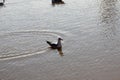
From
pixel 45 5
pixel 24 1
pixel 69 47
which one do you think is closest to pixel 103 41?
pixel 69 47

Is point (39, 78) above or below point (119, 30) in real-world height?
below

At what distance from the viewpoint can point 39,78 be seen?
51.6 feet

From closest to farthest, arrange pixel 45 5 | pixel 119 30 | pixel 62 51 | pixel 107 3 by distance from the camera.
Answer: pixel 62 51 < pixel 119 30 < pixel 107 3 < pixel 45 5

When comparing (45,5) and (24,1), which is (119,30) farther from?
(24,1)

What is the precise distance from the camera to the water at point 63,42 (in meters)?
16.3

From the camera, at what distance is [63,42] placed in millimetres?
20656

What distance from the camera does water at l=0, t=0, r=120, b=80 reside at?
1633cm

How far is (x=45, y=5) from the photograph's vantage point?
34188mm

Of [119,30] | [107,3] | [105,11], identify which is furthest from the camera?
[107,3]

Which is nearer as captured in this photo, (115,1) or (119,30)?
(119,30)

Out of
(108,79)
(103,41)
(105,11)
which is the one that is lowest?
(108,79)

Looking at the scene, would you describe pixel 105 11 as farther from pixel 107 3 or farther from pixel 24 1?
pixel 24 1

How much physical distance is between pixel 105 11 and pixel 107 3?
12.6 ft

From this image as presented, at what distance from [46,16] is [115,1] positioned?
8.66 m
